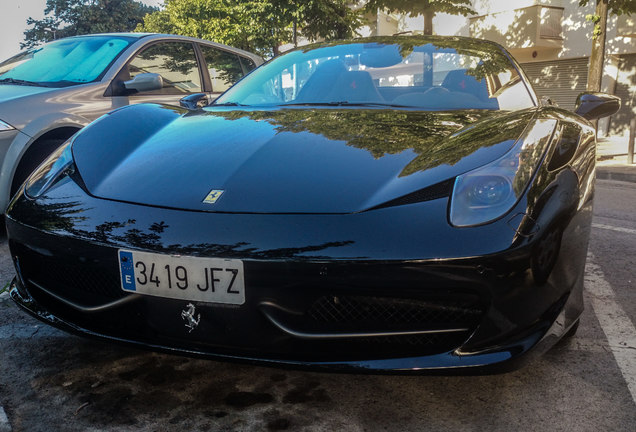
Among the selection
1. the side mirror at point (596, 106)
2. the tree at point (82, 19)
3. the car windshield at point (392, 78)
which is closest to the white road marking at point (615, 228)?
the side mirror at point (596, 106)

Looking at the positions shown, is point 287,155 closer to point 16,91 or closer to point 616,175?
point 16,91

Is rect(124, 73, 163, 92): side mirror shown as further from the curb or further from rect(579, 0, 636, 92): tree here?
rect(579, 0, 636, 92): tree

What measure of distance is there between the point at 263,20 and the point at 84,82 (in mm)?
14243

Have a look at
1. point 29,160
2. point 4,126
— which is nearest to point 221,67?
point 29,160

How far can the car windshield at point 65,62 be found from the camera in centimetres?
458

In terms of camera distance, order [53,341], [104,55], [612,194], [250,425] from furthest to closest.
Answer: [612,194] → [104,55] → [53,341] → [250,425]

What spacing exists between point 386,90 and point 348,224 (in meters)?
1.46

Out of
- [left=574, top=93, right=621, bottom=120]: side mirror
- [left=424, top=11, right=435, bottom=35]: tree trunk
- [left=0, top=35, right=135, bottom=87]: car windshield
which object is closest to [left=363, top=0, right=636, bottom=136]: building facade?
[left=424, top=11, right=435, bottom=35]: tree trunk

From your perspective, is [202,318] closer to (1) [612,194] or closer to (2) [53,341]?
(2) [53,341]

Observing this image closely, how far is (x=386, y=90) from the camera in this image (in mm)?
2953

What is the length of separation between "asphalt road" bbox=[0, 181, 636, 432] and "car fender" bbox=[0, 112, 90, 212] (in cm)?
166

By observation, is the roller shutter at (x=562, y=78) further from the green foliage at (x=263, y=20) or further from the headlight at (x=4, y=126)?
the headlight at (x=4, y=126)

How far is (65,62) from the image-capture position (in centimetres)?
482

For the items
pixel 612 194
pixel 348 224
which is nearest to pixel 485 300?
pixel 348 224
